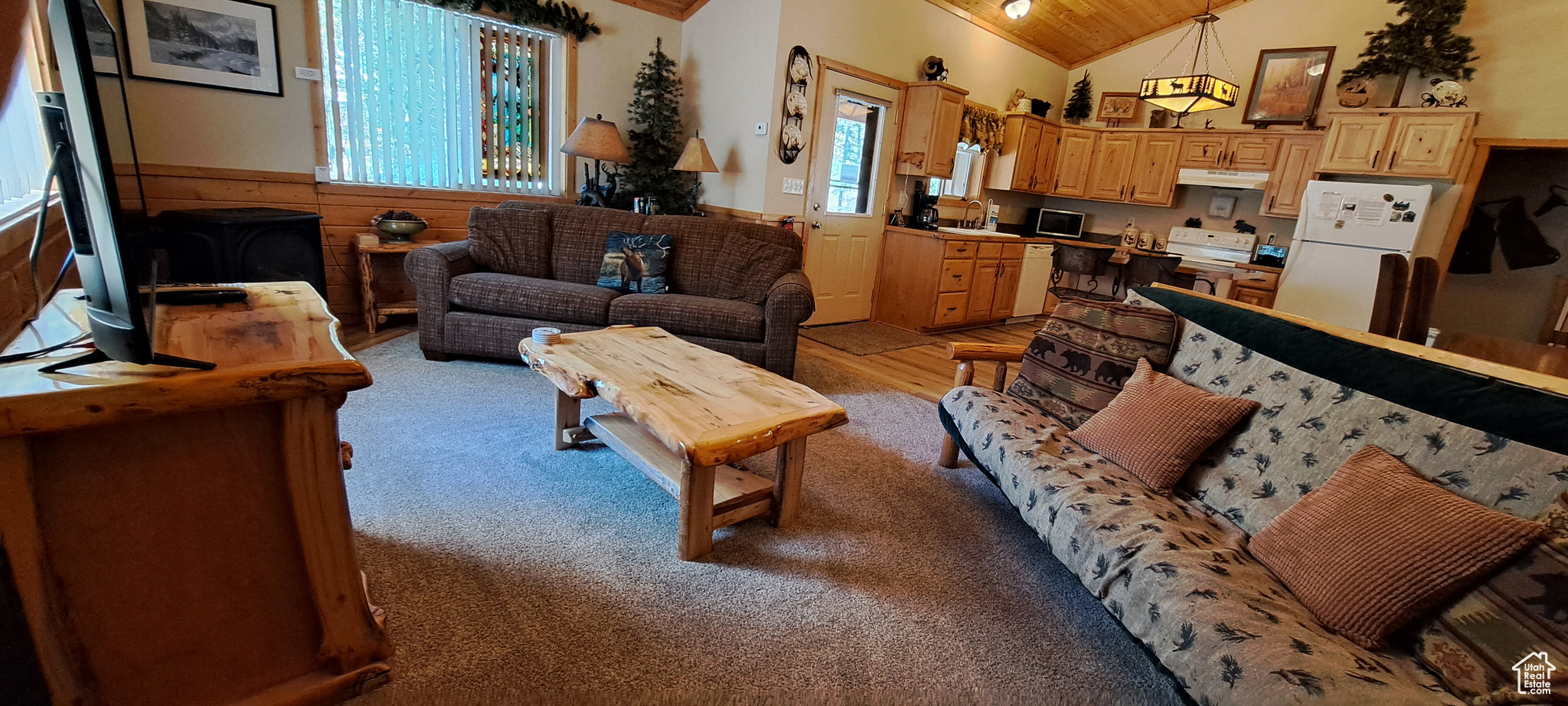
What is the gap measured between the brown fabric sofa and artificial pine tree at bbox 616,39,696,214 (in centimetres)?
116

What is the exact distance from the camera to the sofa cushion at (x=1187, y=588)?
109 centimetres

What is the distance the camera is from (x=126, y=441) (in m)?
0.91

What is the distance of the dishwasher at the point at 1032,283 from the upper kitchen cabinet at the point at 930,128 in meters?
1.32

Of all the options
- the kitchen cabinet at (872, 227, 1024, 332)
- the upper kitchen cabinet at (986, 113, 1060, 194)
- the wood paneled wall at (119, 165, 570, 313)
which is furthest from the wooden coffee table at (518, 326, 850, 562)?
the upper kitchen cabinet at (986, 113, 1060, 194)

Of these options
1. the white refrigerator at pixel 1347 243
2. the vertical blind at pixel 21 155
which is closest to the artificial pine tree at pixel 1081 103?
the white refrigerator at pixel 1347 243

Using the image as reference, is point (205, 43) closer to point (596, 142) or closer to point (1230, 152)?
point (596, 142)

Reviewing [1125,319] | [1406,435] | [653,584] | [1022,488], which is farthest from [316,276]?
[1406,435]

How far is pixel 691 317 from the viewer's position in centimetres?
326

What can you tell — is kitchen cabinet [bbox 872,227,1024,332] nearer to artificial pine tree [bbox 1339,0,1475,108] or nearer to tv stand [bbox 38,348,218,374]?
artificial pine tree [bbox 1339,0,1475,108]

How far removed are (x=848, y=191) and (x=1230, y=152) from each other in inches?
131

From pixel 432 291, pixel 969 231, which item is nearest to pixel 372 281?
pixel 432 291

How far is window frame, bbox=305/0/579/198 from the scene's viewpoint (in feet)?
12.0

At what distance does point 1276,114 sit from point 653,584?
6.23 meters

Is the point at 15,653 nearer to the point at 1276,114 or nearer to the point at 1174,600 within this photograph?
the point at 1174,600
